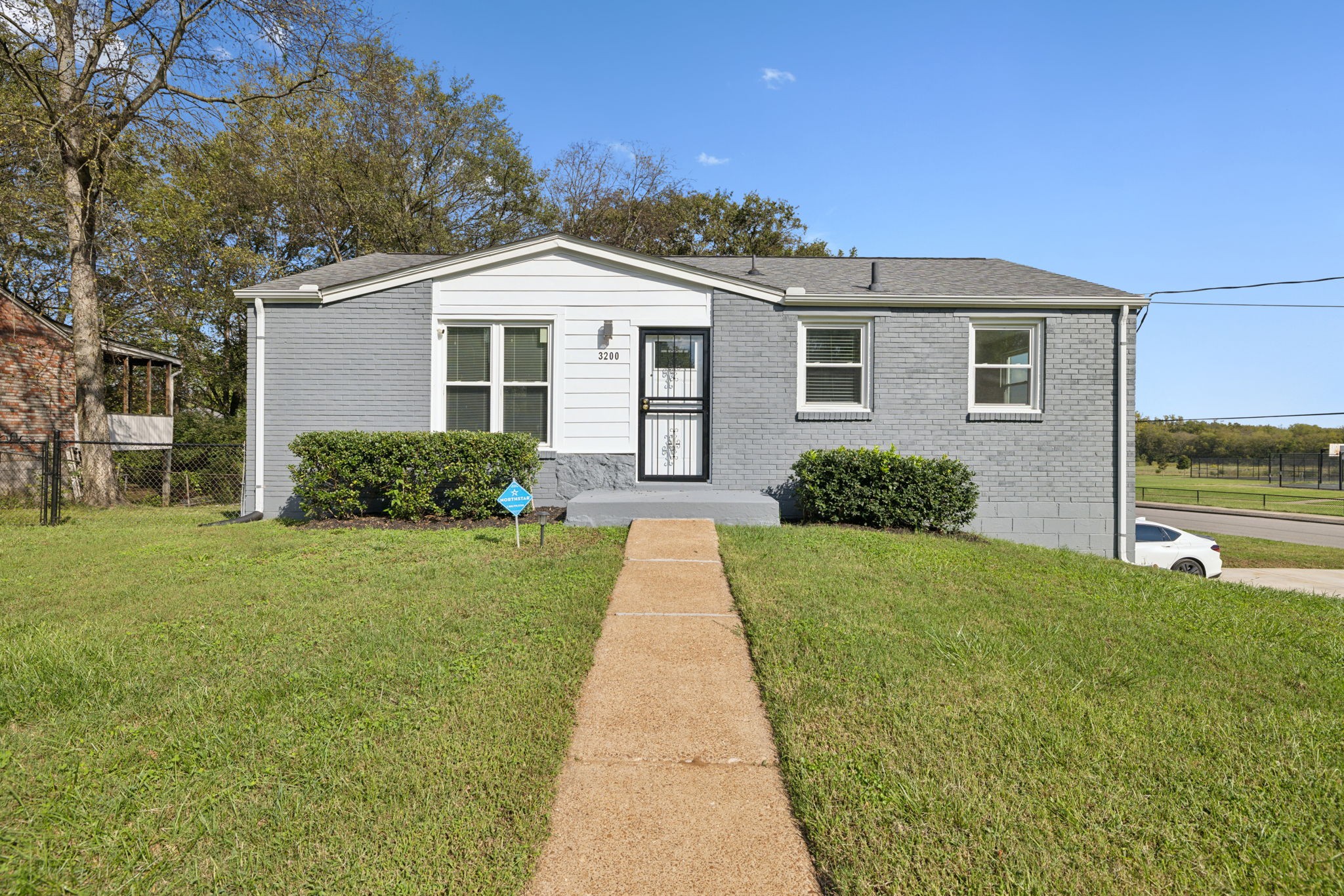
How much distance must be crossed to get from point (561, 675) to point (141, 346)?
905 inches

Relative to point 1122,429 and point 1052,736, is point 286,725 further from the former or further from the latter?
point 1122,429

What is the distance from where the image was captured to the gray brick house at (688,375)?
9.22 meters

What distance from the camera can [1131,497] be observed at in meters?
A: 9.30

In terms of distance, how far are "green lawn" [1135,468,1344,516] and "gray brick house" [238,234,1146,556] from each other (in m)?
22.5

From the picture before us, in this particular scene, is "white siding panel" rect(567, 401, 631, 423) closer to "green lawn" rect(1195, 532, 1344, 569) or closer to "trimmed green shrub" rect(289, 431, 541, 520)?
"trimmed green shrub" rect(289, 431, 541, 520)

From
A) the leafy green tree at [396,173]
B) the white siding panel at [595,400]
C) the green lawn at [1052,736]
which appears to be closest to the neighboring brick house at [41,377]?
the leafy green tree at [396,173]

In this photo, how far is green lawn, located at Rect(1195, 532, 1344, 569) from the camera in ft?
47.9

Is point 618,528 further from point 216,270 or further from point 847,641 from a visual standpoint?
point 216,270

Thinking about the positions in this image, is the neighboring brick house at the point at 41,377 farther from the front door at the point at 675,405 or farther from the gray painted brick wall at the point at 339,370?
the front door at the point at 675,405

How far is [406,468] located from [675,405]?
12.3ft

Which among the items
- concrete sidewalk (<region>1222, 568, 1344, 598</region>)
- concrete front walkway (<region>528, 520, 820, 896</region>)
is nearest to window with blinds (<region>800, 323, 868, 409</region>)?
concrete front walkway (<region>528, 520, 820, 896</region>)

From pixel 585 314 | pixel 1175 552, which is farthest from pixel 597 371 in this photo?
pixel 1175 552

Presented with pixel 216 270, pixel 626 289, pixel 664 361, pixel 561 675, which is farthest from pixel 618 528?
pixel 216 270

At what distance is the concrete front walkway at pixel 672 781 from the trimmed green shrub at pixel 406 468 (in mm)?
4419
